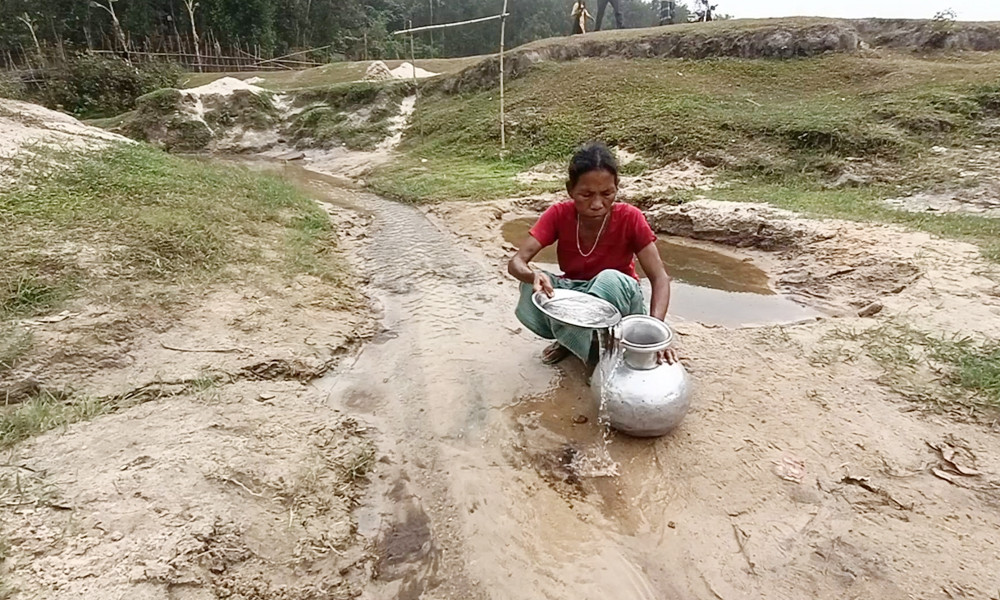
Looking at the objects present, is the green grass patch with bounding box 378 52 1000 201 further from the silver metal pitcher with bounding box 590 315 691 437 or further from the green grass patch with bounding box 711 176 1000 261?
the silver metal pitcher with bounding box 590 315 691 437

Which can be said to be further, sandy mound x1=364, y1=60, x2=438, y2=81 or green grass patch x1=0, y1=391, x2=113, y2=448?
sandy mound x1=364, y1=60, x2=438, y2=81

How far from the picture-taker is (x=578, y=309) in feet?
8.75

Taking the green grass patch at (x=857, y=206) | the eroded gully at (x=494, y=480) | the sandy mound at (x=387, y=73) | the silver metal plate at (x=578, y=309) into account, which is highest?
the sandy mound at (x=387, y=73)

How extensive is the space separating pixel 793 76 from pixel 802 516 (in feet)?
41.0

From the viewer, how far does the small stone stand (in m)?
3.88

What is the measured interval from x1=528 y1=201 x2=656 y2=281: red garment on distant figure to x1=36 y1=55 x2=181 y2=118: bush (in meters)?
22.9

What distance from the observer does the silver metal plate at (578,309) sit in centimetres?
251

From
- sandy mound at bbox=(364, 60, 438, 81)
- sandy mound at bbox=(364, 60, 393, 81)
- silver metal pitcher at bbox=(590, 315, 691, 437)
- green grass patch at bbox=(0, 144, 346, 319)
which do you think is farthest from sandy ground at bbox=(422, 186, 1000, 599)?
sandy mound at bbox=(364, 60, 393, 81)

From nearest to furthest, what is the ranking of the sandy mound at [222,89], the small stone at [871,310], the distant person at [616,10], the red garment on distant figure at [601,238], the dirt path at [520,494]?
the dirt path at [520,494] < the red garment on distant figure at [601,238] < the small stone at [871,310] < the sandy mound at [222,89] < the distant person at [616,10]

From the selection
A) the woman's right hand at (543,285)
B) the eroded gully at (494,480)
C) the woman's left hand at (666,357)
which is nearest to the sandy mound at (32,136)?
the eroded gully at (494,480)

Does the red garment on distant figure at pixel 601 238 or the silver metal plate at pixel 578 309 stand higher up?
the red garment on distant figure at pixel 601 238

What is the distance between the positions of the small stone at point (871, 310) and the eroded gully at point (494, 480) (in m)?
2.21

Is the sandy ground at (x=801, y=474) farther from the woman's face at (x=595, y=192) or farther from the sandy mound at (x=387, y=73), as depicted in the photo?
the sandy mound at (x=387, y=73)

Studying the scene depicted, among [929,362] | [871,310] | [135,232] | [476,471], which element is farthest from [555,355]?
[135,232]
